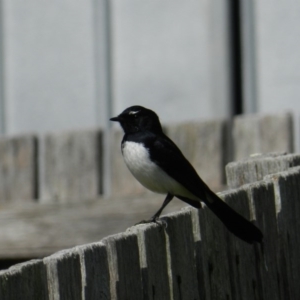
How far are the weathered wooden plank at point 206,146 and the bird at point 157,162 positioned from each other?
597 mm

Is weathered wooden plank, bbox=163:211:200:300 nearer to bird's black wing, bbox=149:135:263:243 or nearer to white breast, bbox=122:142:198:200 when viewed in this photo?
bird's black wing, bbox=149:135:263:243

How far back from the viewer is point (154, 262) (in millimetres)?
3256

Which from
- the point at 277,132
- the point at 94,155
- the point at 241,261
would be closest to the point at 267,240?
the point at 241,261

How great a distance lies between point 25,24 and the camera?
7.29 meters

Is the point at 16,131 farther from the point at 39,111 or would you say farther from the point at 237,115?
the point at 237,115

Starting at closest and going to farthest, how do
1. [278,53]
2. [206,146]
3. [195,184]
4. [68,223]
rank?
1. [195,184]
2. [68,223]
3. [206,146]
4. [278,53]

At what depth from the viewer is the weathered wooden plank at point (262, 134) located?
604cm

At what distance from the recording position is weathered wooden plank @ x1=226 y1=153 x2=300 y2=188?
462cm

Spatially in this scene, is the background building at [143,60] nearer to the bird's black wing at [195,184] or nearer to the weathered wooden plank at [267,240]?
the bird's black wing at [195,184]

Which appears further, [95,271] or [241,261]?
[241,261]

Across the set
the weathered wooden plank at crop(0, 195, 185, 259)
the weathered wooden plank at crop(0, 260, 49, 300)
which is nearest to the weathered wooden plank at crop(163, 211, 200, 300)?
the weathered wooden plank at crop(0, 260, 49, 300)

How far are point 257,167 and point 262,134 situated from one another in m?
1.49

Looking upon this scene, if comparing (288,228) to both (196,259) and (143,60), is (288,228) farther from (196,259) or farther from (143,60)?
(143,60)

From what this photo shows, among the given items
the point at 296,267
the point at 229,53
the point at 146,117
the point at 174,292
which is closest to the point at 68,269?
the point at 174,292
